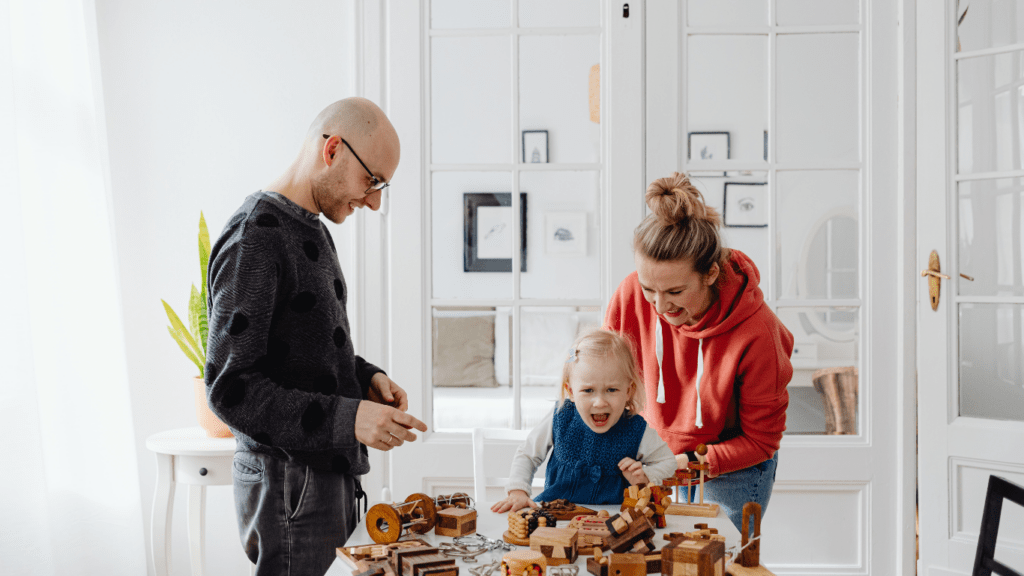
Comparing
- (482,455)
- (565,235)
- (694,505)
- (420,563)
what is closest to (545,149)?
(565,235)

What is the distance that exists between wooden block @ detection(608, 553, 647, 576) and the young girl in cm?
46

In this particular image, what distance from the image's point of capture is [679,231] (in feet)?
5.45

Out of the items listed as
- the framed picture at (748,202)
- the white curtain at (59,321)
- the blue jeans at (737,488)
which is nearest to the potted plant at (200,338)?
the white curtain at (59,321)

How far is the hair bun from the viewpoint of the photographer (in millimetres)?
1671

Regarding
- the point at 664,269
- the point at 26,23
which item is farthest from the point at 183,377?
the point at 664,269

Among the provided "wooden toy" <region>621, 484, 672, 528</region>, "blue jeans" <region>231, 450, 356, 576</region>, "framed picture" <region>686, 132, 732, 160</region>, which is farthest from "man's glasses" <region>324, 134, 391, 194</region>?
"framed picture" <region>686, 132, 732, 160</region>

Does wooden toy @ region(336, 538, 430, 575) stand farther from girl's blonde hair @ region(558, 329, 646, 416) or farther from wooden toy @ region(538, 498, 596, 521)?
girl's blonde hair @ region(558, 329, 646, 416)

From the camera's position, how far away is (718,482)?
5.84 ft

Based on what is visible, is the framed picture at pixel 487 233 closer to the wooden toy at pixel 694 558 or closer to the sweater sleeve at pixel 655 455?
the sweater sleeve at pixel 655 455

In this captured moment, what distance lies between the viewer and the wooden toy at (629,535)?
1176 mm

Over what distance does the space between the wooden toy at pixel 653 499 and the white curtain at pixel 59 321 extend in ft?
6.13

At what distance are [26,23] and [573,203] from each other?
198 centimetres

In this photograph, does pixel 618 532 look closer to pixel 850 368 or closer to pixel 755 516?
pixel 755 516

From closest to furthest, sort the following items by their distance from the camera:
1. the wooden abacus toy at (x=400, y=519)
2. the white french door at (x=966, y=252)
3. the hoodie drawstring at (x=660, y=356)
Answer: the wooden abacus toy at (x=400, y=519), the hoodie drawstring at (x=660, y=356), the white french door at (x=966, y=252)
